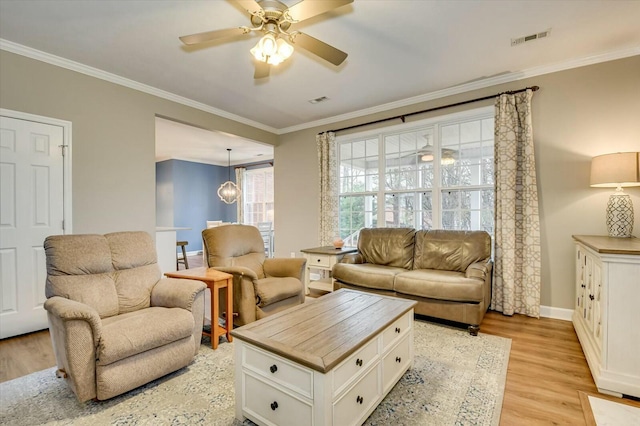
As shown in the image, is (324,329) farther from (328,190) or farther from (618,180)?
(328,190)

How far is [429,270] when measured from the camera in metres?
3.46

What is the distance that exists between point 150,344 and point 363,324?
135 centimetres

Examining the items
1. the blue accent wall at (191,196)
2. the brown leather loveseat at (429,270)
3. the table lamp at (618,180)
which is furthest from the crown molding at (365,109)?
the blue accent wall at (191,196)

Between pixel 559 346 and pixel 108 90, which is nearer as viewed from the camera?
pixel 559 346

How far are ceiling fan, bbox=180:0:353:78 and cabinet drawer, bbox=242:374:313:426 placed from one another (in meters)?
2.10

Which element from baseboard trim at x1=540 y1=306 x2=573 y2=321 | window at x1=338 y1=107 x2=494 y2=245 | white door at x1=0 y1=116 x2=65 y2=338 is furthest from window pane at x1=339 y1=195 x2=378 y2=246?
white door at x1=0 y1=116 x2=65 y2=338

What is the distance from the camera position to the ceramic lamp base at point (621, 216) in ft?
8.84

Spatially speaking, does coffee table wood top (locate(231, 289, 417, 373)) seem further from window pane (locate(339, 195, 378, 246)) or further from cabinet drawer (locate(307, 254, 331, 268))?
window pane (locate(339, 195, 378, 246))

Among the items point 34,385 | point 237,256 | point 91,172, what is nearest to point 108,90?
point 91,172

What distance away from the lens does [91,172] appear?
332 centimetres

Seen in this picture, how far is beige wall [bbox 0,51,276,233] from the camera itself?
9.68 ft

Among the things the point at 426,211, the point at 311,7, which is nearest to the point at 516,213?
the point at 426,211

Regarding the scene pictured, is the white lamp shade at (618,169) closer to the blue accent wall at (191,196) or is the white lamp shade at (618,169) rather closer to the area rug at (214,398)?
the area rug at (214,398)

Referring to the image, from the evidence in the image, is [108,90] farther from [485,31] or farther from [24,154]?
[485,31]
